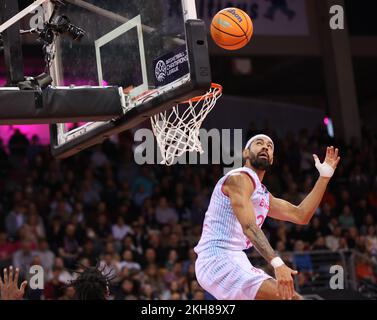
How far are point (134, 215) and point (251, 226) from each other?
331 inches

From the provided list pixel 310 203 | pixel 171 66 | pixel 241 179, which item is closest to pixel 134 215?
pixel 310 203

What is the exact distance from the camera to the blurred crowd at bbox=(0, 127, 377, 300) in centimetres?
1170

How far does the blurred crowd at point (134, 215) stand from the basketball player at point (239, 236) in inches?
196

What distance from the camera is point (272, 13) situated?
688 inches

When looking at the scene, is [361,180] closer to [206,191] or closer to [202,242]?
[206,191]

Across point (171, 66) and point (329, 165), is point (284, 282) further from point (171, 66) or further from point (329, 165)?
point (171, 66)

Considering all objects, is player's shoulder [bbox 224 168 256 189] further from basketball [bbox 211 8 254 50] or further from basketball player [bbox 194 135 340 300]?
basketball [bbox 211 8 254 50]

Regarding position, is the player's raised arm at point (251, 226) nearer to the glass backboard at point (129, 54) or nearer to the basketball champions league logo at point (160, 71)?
the glass backboard at point (129, 54)

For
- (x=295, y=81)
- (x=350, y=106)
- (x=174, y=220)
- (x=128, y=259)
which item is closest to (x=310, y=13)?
(x=350, y=106)

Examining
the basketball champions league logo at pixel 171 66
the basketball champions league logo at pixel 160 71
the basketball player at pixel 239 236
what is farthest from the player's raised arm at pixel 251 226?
the basketball champions league logo at pixel 160 71

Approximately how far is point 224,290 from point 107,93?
5.76 ft

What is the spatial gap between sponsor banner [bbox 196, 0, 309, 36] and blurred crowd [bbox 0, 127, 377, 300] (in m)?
2.34

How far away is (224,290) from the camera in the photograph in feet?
18.7

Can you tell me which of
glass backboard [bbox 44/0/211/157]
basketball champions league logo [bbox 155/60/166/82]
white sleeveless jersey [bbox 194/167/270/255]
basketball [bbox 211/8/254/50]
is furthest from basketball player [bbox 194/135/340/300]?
basketball [bbox 211/8/254/50]
